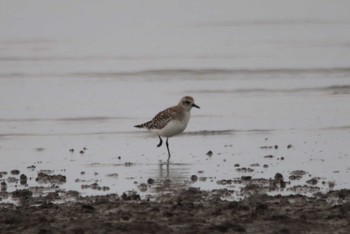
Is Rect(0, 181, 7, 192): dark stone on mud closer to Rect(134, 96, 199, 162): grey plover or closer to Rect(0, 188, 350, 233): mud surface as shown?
Rect(0, 188, 350, 233): mud surface

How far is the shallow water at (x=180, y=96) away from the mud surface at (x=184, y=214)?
1.14 meters

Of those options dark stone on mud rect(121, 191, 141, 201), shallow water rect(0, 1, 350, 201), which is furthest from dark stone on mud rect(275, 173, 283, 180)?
dark stone on mud rect(121, 191, 141, 201)

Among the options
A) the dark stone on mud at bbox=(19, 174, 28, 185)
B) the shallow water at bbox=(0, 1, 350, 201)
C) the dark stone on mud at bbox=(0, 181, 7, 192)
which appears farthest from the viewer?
the shallow water at bbox=(0, 1, 350, 201)

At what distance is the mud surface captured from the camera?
973cm

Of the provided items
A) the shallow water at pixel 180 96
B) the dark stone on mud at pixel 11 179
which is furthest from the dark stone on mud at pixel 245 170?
the dark stone on mud at pixel 11 179

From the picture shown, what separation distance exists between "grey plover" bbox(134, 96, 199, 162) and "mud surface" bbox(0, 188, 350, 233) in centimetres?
495

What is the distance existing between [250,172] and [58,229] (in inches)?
174

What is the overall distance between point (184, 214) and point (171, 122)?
21.6ft

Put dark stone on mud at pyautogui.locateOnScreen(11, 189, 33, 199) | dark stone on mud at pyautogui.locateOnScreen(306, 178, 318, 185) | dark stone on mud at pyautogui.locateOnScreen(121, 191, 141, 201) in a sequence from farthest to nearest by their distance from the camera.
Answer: dark stone on mud at pyautogui.locateOnScreen(306, 178, 318, 185)
dark stone on mud at pyautogui.locateOnScreen(11, 189, 33, 199)
dark stone on mud at pyautogui.locateOnScreen(121, 191, 141, 201)

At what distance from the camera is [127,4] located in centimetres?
3747

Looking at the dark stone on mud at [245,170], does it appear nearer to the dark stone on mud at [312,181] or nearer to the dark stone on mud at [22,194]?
the dark stone on mud at [312,181]

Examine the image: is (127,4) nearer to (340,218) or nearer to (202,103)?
(202,103)

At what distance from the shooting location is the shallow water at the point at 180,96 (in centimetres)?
1433

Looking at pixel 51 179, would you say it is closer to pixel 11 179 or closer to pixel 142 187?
pixel 11 179
